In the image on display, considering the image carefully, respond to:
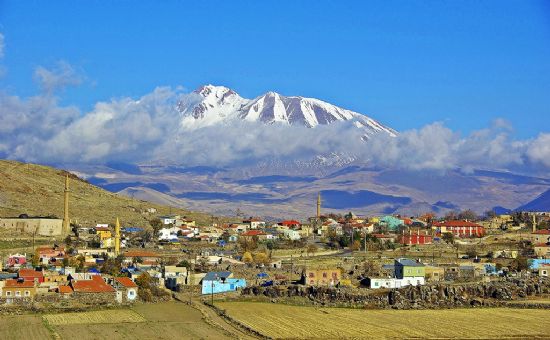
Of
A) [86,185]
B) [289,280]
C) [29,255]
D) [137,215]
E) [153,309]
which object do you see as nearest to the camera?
[153,309]

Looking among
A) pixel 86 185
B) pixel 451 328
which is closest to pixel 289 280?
pixel 451 328

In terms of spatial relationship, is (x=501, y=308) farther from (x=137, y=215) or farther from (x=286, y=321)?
(x=137, y=215)

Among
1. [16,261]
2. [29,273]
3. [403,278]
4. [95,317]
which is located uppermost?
[16,261]

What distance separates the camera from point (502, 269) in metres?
58.7

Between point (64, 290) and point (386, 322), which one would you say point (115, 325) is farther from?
point (386, 322)

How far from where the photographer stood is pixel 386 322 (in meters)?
38.7

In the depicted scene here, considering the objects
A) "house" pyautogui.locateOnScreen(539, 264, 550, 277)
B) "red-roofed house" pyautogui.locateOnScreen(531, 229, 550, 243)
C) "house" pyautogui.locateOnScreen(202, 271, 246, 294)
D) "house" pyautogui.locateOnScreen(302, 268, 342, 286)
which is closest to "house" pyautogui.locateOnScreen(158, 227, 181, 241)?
"house" pyautogui.locateOnScreen(302, 268, 342, 286)

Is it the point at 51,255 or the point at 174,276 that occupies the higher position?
the point at 51,255

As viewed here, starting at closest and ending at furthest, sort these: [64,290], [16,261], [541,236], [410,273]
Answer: [64,290], [410,273], [16,261], [541,236]

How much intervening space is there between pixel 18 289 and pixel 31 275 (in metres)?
3.61

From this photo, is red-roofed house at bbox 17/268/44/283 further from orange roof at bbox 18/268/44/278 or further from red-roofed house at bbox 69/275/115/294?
red-roofed house at bbox 69/275/115/294

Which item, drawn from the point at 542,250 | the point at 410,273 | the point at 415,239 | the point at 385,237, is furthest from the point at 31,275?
A: the point at 385,237

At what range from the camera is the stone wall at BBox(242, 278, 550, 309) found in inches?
1777

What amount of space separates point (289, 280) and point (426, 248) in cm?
2303
